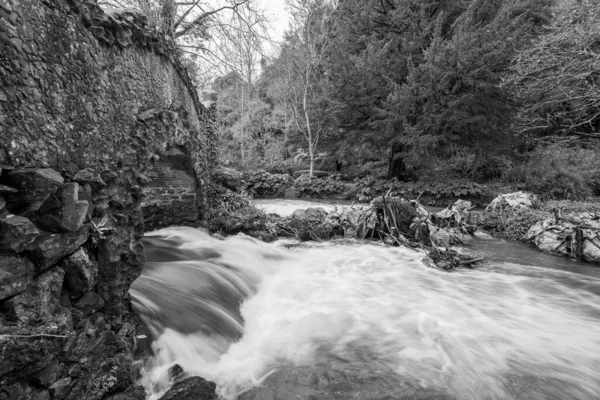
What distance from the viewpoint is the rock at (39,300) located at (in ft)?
5.69

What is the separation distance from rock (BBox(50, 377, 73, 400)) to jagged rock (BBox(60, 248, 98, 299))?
22.2 inches

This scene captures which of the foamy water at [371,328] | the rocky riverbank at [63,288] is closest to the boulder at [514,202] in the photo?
the foamy water at [371,328]

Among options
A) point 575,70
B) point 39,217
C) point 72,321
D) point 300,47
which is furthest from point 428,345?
point 300,47

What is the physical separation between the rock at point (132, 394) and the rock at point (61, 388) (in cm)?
34

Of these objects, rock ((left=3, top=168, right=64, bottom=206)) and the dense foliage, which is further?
the dense foliage

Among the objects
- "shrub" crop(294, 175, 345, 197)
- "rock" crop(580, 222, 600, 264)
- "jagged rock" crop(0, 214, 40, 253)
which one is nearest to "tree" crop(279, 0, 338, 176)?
"shrub" crop(294, 175, 345, 197)

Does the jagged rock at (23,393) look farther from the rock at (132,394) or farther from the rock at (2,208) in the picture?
the rock at (2,208)

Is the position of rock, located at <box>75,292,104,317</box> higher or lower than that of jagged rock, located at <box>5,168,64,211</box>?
lower

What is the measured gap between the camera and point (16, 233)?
174cm

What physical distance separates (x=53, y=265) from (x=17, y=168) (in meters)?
0.67

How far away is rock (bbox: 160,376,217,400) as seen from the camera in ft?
7.95

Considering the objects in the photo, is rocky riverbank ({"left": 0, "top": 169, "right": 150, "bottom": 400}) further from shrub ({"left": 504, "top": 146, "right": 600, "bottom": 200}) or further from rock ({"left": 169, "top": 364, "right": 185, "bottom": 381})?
shrub ({"left": 504, "top": 146, "right": 600, "bottom": 200})

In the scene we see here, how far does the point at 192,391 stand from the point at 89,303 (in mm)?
1091

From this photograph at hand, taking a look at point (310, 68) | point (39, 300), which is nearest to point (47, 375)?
point (39, 300)
